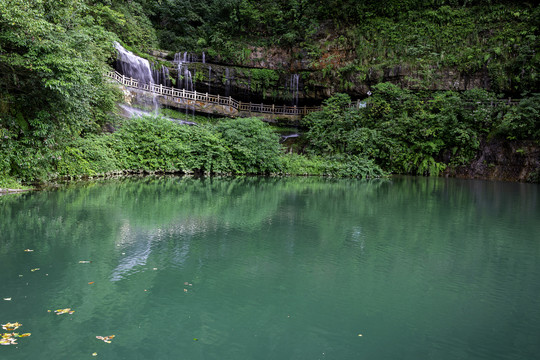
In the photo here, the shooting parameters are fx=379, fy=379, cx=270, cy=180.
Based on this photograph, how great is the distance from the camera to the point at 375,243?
6.67 meters

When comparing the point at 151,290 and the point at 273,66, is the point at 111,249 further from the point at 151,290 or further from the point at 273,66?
the point at 273,66

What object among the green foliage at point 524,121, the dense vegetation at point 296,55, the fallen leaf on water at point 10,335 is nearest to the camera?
the fallen leaf on water at point 10,335

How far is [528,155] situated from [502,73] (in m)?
7.66

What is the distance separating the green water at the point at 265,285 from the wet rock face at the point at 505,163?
17.1 meters

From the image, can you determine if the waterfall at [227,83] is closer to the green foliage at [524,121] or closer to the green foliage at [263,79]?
the green foliage at [263,79]

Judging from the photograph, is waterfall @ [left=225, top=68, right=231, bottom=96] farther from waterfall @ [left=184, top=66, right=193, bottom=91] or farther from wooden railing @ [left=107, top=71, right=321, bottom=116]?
waterfall @ [left=184, top=66, right=193, bottom=91]

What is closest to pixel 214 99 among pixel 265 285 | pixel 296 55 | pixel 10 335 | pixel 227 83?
pixel 227 83

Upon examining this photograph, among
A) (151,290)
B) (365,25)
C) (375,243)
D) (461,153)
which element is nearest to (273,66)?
(365,25)

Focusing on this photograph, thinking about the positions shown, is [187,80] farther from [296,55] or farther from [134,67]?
[296,55]

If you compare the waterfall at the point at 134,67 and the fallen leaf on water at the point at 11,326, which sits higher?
the waterfall at the point at 134,67

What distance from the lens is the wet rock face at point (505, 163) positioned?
75.6 ft

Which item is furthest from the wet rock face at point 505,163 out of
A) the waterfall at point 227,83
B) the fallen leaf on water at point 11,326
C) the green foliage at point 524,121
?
the fallen leaf on water at point 11,326

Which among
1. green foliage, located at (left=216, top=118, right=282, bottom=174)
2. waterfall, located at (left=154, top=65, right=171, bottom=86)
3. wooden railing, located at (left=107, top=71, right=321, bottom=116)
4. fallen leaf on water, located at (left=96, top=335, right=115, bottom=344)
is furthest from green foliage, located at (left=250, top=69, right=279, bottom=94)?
fallen leaf on water, located at (left=96, top=335, right=115, bottom=344)

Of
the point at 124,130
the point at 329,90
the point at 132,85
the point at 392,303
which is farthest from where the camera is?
the point at 329,90
